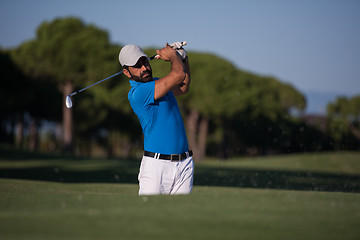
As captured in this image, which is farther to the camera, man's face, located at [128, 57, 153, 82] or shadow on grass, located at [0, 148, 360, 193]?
shadow on grass, located at [0, 148, 360, 193]

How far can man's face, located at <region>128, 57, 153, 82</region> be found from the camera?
6.59m

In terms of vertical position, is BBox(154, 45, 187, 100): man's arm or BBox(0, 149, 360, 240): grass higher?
BBox(154, 45, 187, 100): man's arm

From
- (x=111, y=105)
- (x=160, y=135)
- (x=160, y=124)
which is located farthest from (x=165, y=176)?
(x=111, y=105)

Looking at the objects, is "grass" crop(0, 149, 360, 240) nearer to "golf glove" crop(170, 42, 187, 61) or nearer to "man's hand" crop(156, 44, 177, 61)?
"man's hand" crop(156, 44, 177, 61)

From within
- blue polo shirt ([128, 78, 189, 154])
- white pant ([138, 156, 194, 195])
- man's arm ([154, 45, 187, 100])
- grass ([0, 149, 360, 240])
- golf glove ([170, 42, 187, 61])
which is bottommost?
grass ([0, 149, 360, 240])

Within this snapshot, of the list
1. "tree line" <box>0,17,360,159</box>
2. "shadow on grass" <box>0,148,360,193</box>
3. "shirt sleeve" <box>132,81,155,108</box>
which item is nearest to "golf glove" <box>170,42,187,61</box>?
"shirt sleeve" <box>132,81,155,108</box>

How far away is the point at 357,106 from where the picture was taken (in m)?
76.3

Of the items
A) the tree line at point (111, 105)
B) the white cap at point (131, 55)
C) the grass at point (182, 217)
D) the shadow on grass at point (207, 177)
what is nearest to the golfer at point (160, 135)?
the white cap at point (131, 55)

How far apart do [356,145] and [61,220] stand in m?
47.1

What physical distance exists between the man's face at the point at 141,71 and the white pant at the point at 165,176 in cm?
98

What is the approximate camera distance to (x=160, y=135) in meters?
6.45

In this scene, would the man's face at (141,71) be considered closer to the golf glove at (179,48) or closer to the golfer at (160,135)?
the golfer at (160,135)

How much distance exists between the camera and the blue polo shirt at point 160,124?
643 cm

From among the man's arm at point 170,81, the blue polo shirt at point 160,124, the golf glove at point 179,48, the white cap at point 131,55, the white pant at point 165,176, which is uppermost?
the golf glove at point 179,48
